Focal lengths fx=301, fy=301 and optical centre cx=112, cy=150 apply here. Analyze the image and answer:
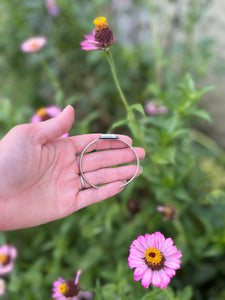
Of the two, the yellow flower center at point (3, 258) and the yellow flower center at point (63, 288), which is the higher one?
the yellow flower center at point (63, 288)

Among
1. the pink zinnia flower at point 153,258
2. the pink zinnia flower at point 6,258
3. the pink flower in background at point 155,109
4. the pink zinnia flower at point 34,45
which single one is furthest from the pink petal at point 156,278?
the pink zinnia flower at point 34,45

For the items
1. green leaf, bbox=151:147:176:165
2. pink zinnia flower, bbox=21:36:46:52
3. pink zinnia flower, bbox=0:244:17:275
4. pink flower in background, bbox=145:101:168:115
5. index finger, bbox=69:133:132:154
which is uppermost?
pink zinnia flower, bbox=21:36:46:52

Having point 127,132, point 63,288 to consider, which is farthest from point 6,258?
point 127,132

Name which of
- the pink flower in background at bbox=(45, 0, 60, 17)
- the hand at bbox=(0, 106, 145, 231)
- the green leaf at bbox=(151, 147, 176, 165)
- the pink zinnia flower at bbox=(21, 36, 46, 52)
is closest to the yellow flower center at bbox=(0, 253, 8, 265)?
the hand at bbox=(0, 106, 145, 231)

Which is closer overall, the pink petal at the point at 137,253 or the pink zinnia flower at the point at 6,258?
the pink petal at the point at 137,253

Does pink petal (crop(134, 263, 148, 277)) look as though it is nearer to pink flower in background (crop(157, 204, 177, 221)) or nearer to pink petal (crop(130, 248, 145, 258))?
pink petal (crop(130, 248, 145, 258))

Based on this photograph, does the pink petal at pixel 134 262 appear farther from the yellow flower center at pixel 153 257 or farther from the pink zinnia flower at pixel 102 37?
the pink zinnia flower at pixel 102 37

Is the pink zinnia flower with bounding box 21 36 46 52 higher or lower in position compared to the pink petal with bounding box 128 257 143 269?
higher

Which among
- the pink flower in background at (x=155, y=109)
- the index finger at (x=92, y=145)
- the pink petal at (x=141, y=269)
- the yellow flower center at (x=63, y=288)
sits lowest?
the yellow flower center at (x=63, y=288)
